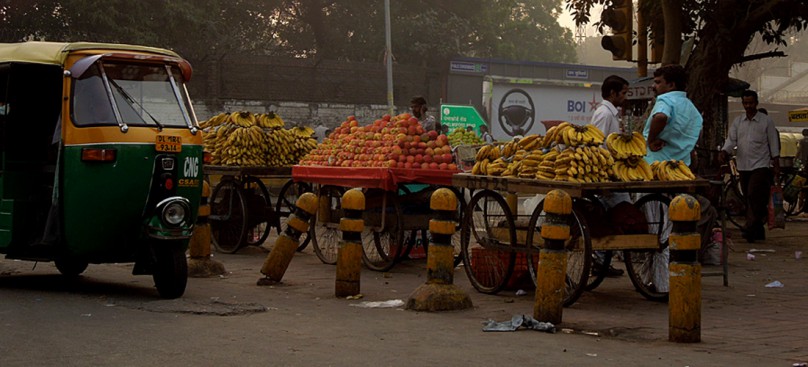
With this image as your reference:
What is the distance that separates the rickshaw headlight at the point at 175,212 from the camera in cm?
925

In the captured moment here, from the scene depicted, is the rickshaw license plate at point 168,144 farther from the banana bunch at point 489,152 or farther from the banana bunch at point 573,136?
the banana bunch at point 573,136

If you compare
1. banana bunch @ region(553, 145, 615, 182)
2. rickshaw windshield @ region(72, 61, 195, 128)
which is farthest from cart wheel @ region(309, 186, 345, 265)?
banana bunch @ region(553, 145, 615, 182)

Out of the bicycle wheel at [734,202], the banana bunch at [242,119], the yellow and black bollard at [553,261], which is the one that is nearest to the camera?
the yellow and black bollard at [553,261]

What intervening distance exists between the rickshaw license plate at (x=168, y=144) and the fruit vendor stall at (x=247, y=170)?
169 inches

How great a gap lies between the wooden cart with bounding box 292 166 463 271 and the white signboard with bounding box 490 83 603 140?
113ft

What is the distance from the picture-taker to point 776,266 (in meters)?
12.8

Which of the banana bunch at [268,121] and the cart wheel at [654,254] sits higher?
the banana bunch at [268,121]

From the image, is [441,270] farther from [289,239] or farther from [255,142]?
[255,142]

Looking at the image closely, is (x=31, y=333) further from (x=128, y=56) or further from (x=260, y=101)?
(x=260, y=101)

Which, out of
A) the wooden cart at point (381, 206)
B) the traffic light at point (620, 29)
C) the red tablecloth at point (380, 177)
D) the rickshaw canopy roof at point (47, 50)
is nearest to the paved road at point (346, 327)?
the wooden cart at point (381, 206)

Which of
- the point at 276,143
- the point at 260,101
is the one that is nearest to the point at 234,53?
the point at 260,101

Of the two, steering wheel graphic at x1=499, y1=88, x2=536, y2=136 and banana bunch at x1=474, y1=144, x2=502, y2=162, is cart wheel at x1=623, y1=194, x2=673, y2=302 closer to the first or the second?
banana bunch at x1=474, y1=144, x2=502, y2=162

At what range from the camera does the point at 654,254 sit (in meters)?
9.70

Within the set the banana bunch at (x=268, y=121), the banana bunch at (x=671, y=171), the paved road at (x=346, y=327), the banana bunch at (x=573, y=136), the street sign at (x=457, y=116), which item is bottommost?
the paved road at (x=346, y=327)
